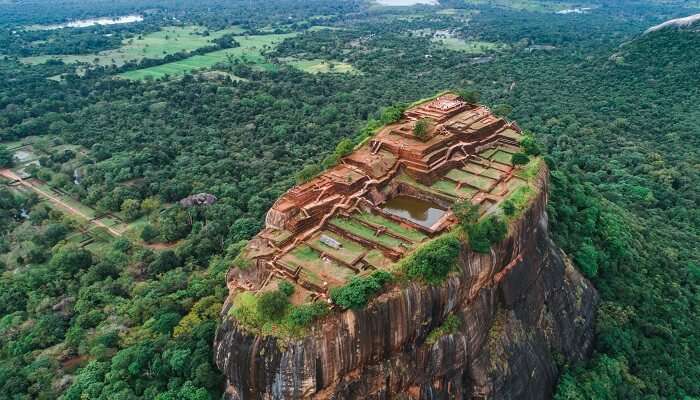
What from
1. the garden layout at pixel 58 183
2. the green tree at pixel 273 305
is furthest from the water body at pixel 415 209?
the garden layout at pixel 58 183

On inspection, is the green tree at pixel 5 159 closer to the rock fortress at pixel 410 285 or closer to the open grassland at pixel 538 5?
the rock fortress at pixel 410 285

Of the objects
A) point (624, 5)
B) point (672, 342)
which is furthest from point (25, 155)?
point (624, 5)

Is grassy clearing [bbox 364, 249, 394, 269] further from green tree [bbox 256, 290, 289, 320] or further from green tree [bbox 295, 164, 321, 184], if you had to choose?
green tree [bbox 295, 164, 321, 184]

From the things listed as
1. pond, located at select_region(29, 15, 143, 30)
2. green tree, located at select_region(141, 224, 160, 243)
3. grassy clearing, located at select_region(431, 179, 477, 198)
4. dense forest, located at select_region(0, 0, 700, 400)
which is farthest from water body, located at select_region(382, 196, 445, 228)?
pond, located at select_region(29, 15, 143, 30)

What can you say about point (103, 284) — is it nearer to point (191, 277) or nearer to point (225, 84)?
point (191, 277)

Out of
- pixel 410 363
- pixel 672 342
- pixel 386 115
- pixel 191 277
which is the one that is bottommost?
pixel 672 342
